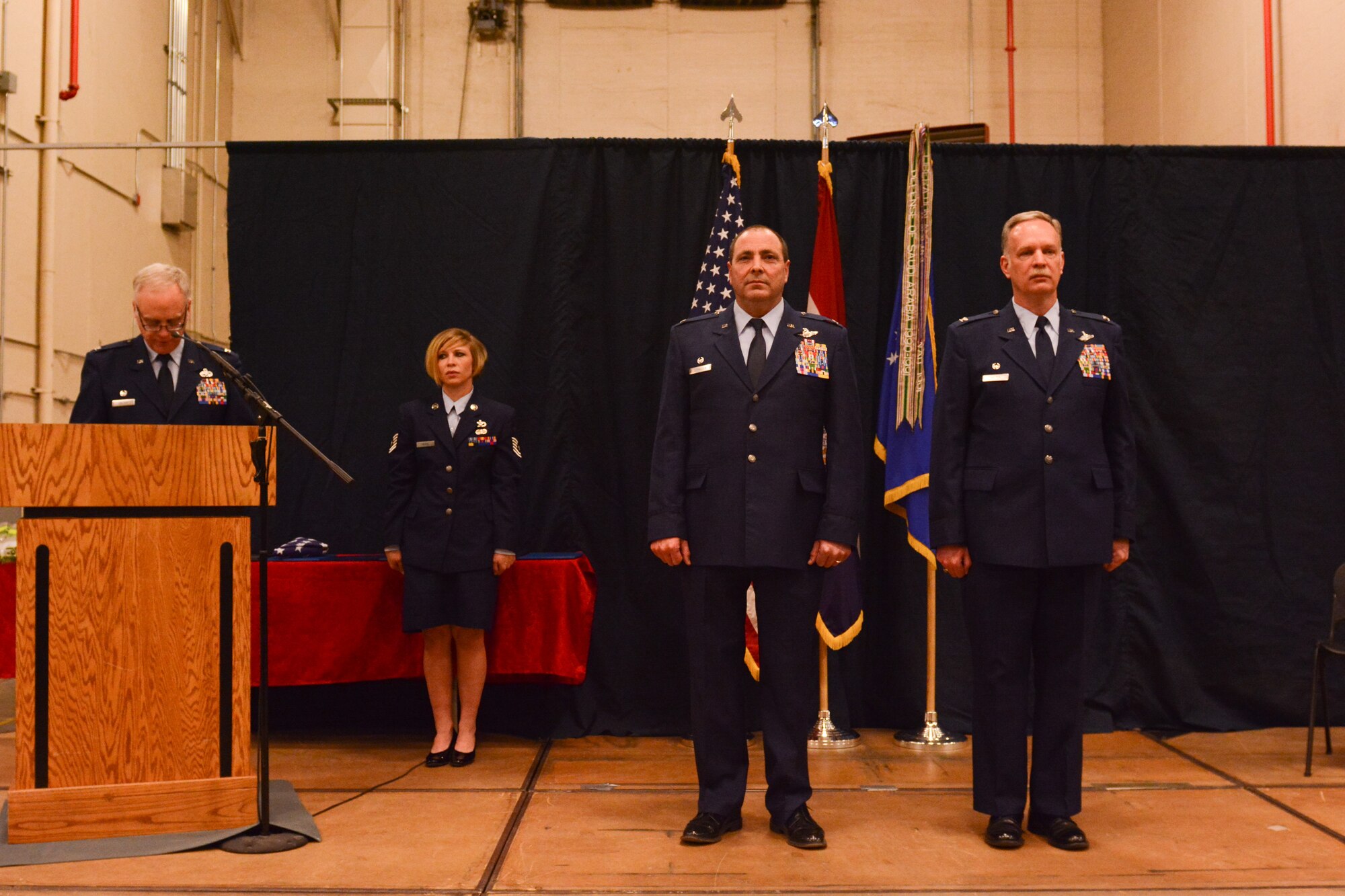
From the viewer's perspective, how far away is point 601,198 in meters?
4.83

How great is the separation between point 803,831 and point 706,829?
0.26m

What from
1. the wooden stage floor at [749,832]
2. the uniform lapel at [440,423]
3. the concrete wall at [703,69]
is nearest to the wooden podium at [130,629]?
the wooden stage floor at [749,832]

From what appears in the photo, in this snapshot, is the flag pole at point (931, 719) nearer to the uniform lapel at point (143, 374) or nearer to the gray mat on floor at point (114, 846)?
the gray mat on floor at point (114, 846)

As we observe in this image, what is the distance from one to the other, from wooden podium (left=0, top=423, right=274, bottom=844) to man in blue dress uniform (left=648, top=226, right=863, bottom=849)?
3.90 ft

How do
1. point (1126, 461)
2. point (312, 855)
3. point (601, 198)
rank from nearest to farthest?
point (312, 855)
point (1126, 461)
point (601, 198)

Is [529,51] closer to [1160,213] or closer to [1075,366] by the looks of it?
[1160,213]

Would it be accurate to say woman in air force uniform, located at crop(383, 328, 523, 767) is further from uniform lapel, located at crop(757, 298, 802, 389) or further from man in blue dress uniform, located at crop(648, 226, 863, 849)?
uniform lapel, located at crop(757, 298, 802, 389)

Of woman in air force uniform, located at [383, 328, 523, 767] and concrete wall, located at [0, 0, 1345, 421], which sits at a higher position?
concrete wall, located at [0, 0, 1345, 421]

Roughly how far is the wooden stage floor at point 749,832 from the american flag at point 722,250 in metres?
1.76

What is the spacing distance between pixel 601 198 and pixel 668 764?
2.32 metres

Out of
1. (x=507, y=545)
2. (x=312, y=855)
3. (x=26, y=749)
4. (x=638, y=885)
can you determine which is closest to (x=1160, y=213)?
(x=507, y=545)

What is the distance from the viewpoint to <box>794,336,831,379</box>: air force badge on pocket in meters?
3.16

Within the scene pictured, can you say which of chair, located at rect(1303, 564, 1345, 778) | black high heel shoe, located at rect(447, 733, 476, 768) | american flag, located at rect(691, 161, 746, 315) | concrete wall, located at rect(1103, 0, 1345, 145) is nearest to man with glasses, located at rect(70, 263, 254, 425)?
black high heel shoe, located at rect(447, 733, 476, 768)

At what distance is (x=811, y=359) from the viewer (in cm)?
318
